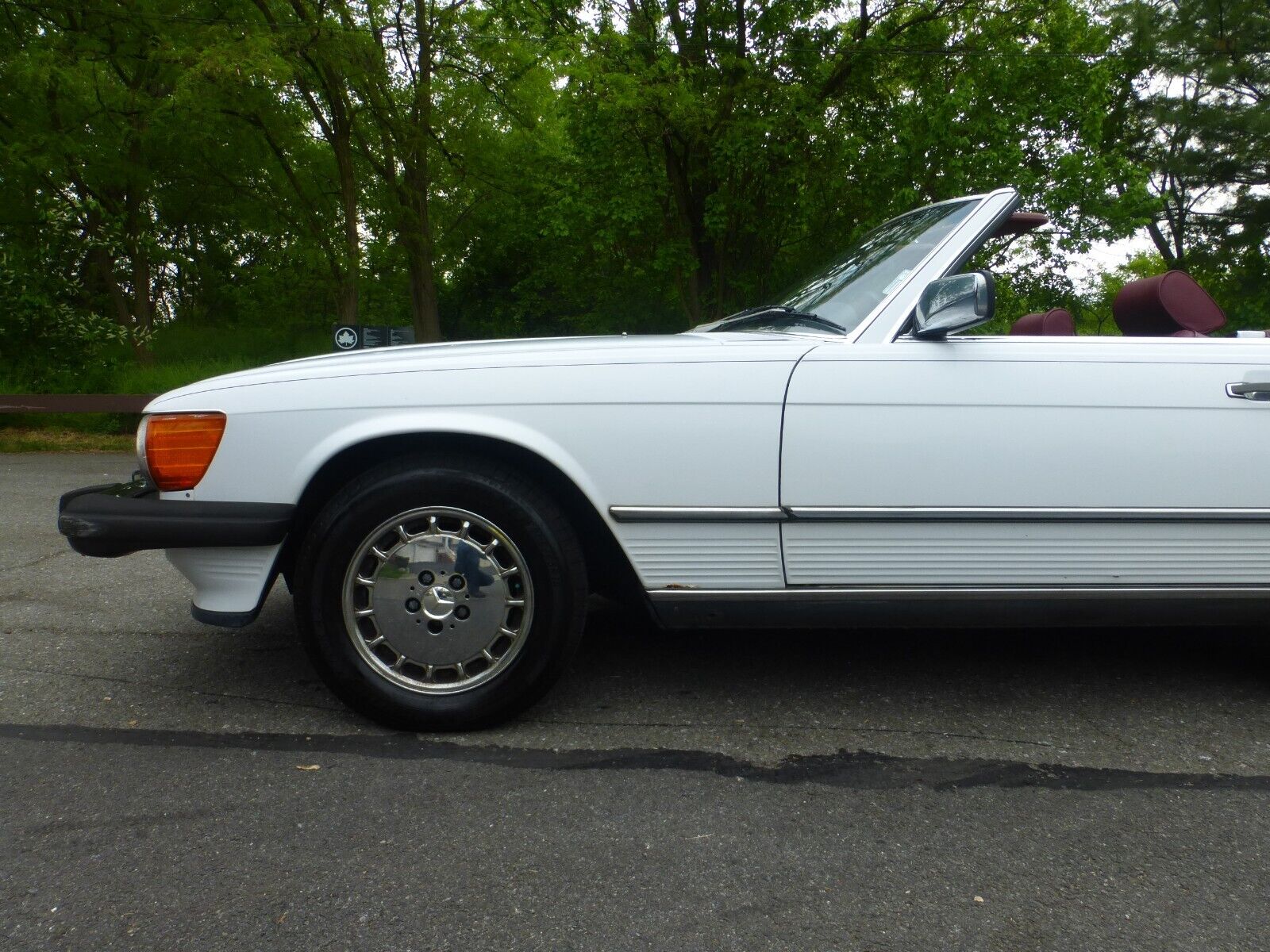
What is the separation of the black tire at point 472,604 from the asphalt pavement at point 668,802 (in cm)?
11

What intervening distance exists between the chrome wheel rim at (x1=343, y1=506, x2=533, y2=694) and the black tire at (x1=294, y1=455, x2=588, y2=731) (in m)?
0.02

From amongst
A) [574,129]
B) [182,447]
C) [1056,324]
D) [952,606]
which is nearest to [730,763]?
[952,606]

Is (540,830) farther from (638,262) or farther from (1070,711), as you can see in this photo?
(638,262)

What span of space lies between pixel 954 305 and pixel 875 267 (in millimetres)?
520

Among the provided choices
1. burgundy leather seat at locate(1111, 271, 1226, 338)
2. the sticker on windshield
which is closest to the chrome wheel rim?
the sticker on windshield

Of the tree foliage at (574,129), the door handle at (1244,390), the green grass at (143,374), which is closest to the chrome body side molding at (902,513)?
the door handle at (1244,390)

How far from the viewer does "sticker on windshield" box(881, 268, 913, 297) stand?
3057 millimetres

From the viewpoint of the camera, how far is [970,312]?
2832 millimetres

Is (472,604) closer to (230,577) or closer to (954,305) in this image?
(230,577)

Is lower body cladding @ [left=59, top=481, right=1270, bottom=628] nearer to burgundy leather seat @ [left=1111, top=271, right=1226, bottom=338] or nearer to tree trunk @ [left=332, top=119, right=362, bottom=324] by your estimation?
burgundy leather seat @ [left=1111, top=271, right=1226, bottom=338]

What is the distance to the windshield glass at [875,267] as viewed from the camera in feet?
10.2

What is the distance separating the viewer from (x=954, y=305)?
2867 millimetres

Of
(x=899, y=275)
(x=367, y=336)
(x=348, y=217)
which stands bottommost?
(x=367, y=336)

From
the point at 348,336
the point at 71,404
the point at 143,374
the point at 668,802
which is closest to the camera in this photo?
the point at 668,802
